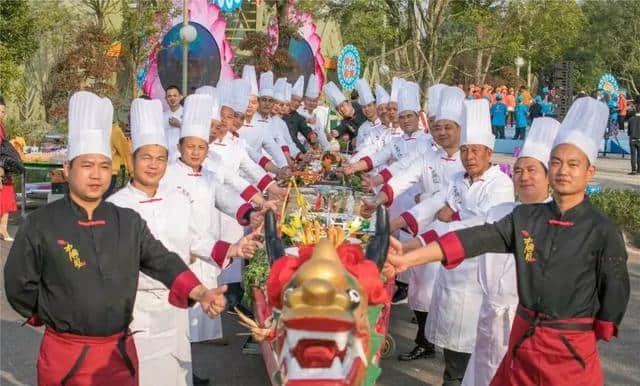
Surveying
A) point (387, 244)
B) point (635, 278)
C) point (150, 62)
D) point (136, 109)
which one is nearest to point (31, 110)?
point (150, 62)

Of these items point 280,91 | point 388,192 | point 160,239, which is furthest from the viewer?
point 280,91

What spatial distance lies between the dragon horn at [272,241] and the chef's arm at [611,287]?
5.10 feet

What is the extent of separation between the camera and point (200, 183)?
21.2 feet

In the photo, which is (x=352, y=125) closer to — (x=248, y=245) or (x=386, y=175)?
(x=386, y=175)

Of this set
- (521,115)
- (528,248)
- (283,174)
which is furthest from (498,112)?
(528,248)

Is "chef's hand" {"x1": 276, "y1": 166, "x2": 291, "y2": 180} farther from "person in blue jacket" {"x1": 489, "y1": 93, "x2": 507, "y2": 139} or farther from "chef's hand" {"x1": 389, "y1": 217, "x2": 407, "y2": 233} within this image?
"person in blue jacket" {"x1": 489, "y1": 93, "x2": 507, "y2": 139}

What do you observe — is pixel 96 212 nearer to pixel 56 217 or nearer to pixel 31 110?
pixel 56 217

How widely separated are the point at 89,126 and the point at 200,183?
211cm

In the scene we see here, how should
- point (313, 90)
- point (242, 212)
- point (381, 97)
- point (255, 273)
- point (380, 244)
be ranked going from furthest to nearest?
point (313, 90) < point (381, 97) < point (255, 273) < point (242, 212) < point (380, 244)

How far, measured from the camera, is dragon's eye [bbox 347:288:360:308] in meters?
3.10

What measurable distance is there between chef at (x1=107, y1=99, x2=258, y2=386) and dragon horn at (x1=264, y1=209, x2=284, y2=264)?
3.03 ft

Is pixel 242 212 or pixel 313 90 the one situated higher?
pixel 313 90

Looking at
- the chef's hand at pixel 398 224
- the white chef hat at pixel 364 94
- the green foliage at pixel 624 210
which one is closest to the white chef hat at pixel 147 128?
the chef's hand at pixel 398 224

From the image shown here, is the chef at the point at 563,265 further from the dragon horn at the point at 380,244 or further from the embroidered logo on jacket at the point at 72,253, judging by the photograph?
the embroidered logo on jacket at the point at 72,253
